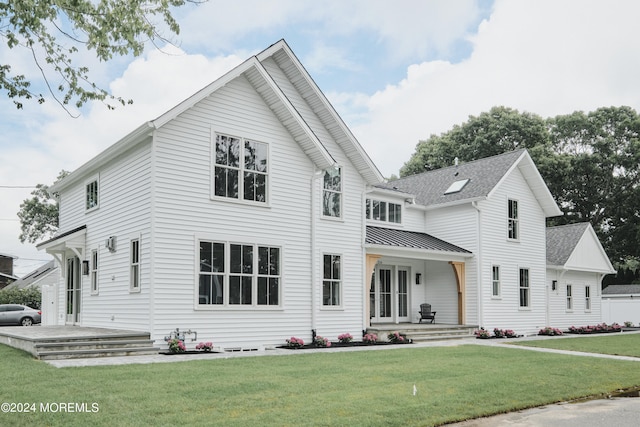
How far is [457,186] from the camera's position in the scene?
24969 mm

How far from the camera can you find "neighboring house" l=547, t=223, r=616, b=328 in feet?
89.5

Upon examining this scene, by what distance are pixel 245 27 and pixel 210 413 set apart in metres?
7.54

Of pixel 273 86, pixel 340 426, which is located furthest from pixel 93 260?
pixel 340 426

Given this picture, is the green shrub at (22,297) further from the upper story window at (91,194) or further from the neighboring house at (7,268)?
the upper story window at (91,194)

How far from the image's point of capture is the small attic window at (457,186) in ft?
80.8

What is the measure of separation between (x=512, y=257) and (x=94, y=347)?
1660 cm

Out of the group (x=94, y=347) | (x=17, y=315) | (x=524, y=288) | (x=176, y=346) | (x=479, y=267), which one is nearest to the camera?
(x=94, y=347)

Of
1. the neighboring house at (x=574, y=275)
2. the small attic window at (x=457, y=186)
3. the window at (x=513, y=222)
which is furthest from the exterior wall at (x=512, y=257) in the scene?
the neighboring house at (x=574, y=275)

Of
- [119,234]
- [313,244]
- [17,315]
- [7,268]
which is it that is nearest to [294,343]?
[313,244]

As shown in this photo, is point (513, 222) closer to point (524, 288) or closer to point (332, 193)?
point (524, 288)

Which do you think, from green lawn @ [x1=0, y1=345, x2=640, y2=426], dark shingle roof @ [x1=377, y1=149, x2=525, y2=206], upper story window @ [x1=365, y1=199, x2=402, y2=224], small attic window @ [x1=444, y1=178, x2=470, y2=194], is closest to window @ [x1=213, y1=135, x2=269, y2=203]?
green lawn @ [x1=0, y1=345, x2=640, y2=426]

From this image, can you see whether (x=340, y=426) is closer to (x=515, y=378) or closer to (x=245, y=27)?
(x=515, y=378)

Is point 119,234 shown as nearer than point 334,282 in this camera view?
Yes

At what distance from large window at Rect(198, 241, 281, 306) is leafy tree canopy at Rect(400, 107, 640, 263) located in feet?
98.0
